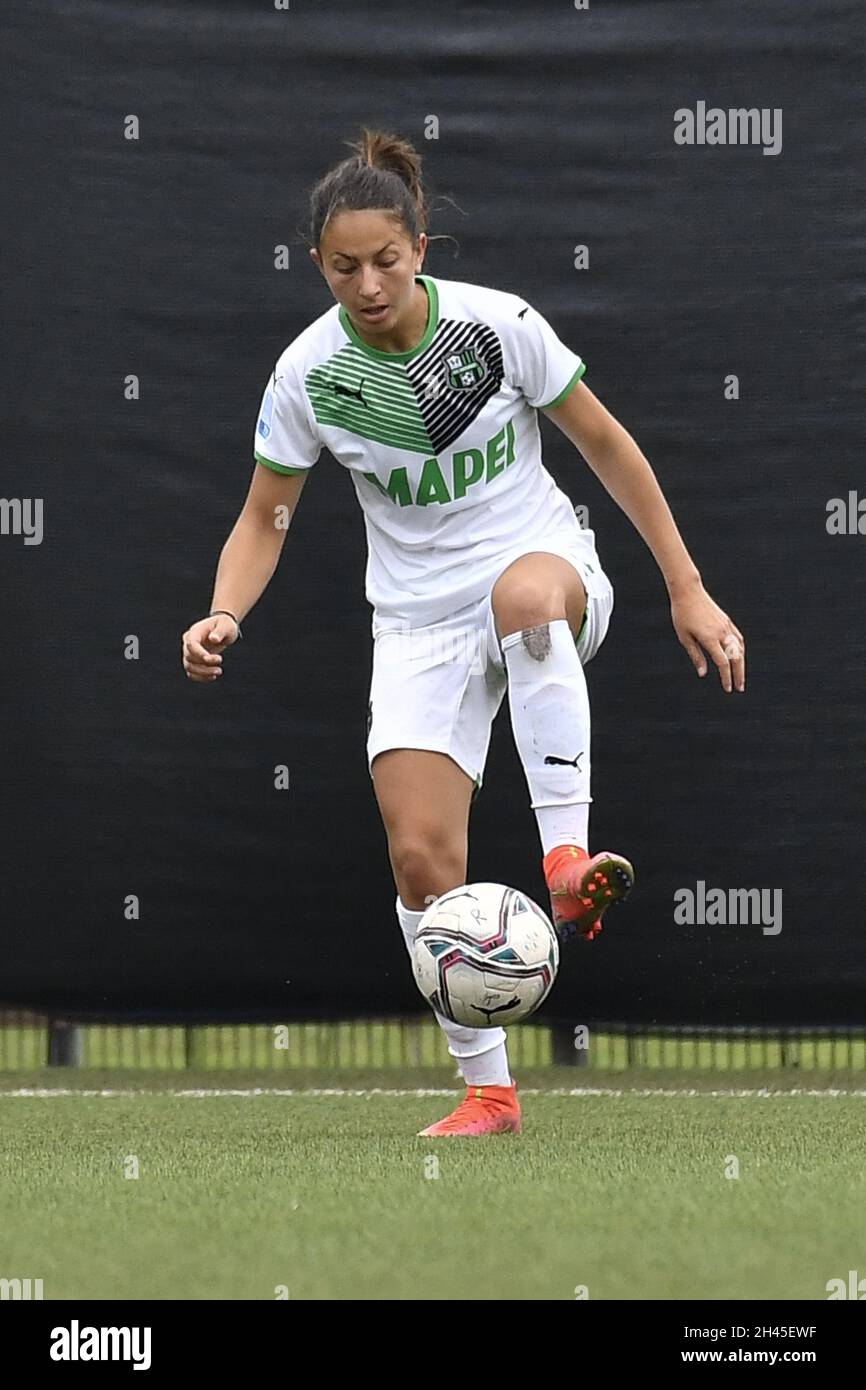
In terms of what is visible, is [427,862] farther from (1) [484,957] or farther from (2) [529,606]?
(2) [529,606]

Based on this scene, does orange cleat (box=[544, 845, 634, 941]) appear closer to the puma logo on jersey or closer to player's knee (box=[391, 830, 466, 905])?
player's knee (box=[391, 830, 466, 905])

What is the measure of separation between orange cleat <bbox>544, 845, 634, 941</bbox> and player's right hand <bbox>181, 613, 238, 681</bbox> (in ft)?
2.00

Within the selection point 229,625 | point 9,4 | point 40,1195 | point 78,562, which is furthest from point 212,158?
point 40,1195

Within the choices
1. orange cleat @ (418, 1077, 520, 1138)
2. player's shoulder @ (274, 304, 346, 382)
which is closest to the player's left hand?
player's shoulder @ (274, 304, 346, 382)

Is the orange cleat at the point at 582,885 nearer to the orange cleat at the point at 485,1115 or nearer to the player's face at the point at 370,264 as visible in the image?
the orange cleat at the point at 485,1115

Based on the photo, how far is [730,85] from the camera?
4.81 m

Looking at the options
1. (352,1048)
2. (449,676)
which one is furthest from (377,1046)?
(449,676)

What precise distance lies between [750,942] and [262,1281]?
108 inches

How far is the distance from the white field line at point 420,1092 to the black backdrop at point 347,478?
18 centimetres

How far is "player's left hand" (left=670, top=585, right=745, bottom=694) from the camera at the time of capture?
333 centimetres

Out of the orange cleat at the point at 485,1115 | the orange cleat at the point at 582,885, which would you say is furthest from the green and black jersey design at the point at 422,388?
the orange cleat at the point at 485,1115
